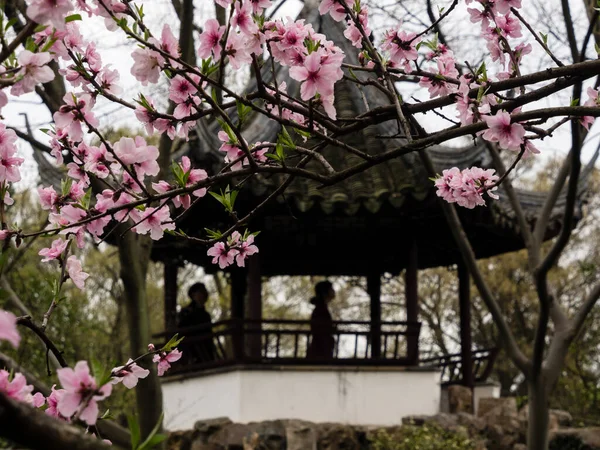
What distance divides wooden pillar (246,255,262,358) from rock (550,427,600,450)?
3.12 meters

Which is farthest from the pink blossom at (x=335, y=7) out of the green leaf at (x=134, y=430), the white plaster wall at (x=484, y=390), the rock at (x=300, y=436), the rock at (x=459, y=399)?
the white plaster wall at (x=484, y=390)

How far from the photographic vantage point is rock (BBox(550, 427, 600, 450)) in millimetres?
9203

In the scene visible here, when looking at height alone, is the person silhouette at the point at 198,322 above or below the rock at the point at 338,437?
above

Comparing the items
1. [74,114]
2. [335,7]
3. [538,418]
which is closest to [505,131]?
[335,7]

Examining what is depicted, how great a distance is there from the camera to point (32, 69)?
7.02 feet

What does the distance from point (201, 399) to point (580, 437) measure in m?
3.82

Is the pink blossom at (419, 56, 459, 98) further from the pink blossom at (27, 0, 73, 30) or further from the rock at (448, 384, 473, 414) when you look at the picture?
the rock at (448, 384, 473, 414)

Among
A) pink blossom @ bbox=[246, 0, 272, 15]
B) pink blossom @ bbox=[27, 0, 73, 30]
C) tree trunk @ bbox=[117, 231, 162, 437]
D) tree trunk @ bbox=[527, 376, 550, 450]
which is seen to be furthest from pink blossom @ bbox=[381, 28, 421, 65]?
tree trunk @ bbox=[527, 376, 550, 450]

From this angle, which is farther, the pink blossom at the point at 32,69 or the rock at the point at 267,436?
the rock at the point at 267,436

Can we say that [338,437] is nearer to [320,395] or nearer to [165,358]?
[320,395]

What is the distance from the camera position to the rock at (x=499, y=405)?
30.4ft

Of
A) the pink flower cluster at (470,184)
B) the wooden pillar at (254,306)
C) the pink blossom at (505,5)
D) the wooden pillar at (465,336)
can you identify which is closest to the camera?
the pink flower cluster at (470,184)

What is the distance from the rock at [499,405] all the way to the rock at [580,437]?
19.5 inches

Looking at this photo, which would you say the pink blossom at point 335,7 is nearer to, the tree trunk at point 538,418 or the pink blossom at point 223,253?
the pink blossom at point 223,253
